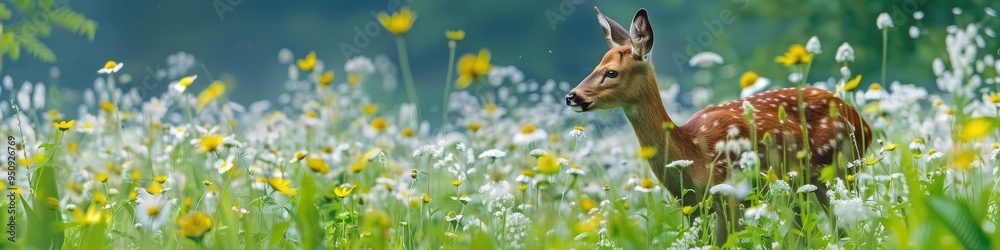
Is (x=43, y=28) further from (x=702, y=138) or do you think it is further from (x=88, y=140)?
(x=702, y=138)

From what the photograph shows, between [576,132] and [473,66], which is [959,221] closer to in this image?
[473,66]

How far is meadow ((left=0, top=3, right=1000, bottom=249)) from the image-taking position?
259cm

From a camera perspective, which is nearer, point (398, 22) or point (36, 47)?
point (398, 22)

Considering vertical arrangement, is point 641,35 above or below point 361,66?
below

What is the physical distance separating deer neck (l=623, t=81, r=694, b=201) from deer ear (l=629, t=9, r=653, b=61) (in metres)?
0.16

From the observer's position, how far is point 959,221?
2018 millimetres

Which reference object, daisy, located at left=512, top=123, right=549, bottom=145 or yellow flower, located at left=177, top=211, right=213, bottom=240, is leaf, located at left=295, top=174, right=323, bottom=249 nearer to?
yellow flower, located at left=177, top=211, right=213, bottom=240

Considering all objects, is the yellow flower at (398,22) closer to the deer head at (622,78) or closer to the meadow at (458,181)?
the meadow at (458,181)

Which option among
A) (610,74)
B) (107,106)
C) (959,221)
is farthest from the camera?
(107,106)

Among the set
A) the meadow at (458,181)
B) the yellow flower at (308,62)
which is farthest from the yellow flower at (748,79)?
the yellow flower at (308,62)

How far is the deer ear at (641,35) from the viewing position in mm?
3645

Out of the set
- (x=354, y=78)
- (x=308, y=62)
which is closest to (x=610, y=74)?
(x=308, y=62)

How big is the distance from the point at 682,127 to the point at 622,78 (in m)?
0.40

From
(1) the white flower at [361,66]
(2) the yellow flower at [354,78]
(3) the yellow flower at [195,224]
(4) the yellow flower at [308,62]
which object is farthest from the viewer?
(1) the white flower at [361,66]
